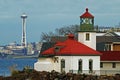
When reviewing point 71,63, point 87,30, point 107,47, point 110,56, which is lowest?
point 71,63

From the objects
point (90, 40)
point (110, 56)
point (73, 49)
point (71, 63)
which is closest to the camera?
point (71, 63)

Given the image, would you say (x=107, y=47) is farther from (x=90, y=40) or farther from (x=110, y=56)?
(x=110, y=56)

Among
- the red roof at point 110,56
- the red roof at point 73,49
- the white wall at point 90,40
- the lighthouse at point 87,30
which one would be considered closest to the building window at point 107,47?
the red roof at point 110,56

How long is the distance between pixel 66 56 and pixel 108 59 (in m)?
5.66

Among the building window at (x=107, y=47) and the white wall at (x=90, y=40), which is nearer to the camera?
the white wall at (x=90, y=40)

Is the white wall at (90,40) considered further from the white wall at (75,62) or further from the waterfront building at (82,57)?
the white wall at (75,62)

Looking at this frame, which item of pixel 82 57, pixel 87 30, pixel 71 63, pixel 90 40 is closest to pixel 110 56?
pixel 90 40

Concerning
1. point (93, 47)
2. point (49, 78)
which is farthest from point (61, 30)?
point (49, 78)

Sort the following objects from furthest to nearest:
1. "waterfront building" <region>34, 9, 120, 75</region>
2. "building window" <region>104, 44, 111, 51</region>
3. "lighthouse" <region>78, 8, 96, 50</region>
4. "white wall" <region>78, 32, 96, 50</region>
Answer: "building window" <region>104, 44, 111, 51</region> → "white wall" <region>78, 32, 96, 50</region> → "lighthouse" <region>78, 8, 96, 50</region> → "waterfront building" <region>34, 9, 120, 75</region>

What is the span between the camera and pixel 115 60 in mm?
57188

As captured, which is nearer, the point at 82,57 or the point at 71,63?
the point at 71,63

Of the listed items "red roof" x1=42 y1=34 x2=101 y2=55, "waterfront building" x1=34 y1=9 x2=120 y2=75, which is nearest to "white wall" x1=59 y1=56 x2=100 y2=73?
"waterfront building" x1=34 y1=9 x2=120 y2=75

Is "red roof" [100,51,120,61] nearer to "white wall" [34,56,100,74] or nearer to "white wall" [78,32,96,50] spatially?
"white wall" [78,32,96,50]

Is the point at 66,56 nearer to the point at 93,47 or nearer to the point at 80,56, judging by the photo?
the point at 80,56
